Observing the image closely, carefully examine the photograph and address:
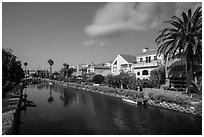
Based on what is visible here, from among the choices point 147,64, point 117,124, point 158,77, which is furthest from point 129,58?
point 117,124

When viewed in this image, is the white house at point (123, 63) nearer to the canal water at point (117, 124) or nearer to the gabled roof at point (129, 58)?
the gabled roof at point (129, 58)

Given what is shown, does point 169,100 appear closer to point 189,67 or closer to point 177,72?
point 189,67

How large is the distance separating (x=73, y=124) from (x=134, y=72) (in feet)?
107

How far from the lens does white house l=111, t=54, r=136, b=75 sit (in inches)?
2469

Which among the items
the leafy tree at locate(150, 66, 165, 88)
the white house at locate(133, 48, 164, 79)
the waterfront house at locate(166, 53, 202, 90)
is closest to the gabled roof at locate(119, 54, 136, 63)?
the white house at locate(133, 48, 164, 79)

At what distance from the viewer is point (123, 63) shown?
6538 centimetres

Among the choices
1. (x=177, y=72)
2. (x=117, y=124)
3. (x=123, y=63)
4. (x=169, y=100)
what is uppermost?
(x=123, y=63)

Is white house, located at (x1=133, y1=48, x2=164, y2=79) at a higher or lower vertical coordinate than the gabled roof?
lower

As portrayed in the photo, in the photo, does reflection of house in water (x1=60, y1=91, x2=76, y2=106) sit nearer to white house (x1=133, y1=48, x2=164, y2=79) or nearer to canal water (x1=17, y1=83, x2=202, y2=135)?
canal water (x1=17, y1=83, x2=202, y2=135)

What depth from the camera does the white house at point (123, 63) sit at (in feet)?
206

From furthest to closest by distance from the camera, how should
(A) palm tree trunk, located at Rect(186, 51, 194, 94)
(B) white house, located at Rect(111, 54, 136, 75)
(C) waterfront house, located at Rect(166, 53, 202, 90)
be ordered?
(B) white house, located at Rect(111, 54, 136, 75) → (C) waterfront house, located at Rect(166, 53, 202, 90) → (A) palm tree trunk, located at Rect(186, 51, 194, 94)

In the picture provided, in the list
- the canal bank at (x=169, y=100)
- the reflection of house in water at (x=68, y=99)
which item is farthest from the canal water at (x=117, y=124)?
the reflection of house in water at (x=68, y=99)

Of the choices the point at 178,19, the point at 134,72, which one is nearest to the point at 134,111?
the point at 178,19

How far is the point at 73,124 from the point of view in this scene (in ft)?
84.0
